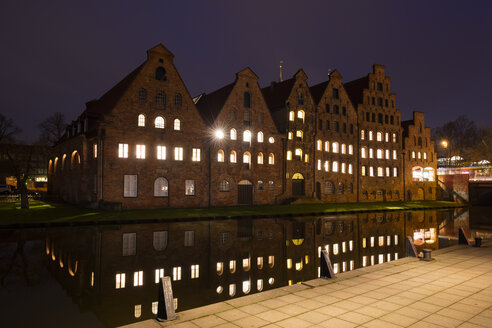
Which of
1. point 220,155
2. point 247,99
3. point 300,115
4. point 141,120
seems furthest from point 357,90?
point 141,120

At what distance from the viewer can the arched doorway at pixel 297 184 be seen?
51.1 meters

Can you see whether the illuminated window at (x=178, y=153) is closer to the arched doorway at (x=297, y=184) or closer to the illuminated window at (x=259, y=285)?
the arched doorway at (x=297, y=184)

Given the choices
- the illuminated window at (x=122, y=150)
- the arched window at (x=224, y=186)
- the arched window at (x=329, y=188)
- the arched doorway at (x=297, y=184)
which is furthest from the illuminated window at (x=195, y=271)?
the arched window at (x=329, y=188)

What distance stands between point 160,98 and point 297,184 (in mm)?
22452

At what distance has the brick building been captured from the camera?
3778 centimetres

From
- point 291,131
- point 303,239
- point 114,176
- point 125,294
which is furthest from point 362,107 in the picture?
point 125,294

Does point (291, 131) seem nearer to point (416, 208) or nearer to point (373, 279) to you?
point (416, 208)

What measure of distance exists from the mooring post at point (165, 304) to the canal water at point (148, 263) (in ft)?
2.63

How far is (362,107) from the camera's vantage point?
198ft

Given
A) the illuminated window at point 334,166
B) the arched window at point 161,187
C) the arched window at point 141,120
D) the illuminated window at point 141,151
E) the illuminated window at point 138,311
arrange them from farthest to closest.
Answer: the illuminated window at point 334,166, the arched window at point 161,187, the arched window at point 141,120, the illuminated window at point 141,151, the illuminated window at point 138,311

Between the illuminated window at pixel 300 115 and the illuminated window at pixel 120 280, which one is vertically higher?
the illuminated window at pixel 300 115

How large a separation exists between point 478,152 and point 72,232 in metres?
83.1

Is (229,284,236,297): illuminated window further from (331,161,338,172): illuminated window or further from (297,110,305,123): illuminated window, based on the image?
(331,161,338,172): illuminated window

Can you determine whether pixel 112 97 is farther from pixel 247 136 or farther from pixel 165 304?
pixel 165 304
